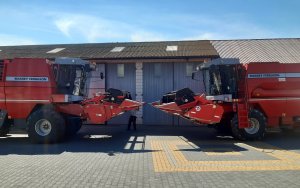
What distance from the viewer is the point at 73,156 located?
1058 centimetres

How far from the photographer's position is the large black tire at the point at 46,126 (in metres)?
13.3

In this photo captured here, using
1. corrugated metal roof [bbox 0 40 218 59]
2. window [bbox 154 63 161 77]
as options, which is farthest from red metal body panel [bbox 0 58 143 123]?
window [bbox 154 63 161 77]

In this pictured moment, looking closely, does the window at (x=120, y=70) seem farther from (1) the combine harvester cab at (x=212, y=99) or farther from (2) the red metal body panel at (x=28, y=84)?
(2) the red metal body panel at (x=28, y=84)

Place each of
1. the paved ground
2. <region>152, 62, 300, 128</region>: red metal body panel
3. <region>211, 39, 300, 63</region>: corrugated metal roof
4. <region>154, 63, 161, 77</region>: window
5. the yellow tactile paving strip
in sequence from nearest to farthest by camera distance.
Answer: the paved ground, the yellow tactile paving strip, <region>152, 62, 300, 128</region>: red metal body panel, <region>154, 63, 161, 77</region>: window, <region>211, 39, 300, 63</region>: corrugated metal roof

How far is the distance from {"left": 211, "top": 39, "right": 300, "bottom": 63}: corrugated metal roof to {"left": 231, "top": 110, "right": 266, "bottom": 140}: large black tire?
25.2 ft

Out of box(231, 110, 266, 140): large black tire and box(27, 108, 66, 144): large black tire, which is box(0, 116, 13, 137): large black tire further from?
box(231, 110, 266, 140): large black tire

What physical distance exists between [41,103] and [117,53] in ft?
25.9

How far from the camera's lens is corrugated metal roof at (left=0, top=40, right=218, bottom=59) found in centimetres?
1995

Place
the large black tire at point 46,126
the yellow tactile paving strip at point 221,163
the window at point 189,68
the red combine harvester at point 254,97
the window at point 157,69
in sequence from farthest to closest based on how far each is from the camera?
the window at point 157,69 → the window at point 189,68 → the red combine harvester at point 254,97 → the large black tire at point 46,126 → the yellow tactile paving strip at point 221,163

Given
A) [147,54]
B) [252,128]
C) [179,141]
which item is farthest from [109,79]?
[252,128]

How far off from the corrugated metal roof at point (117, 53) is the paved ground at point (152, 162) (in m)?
6.12

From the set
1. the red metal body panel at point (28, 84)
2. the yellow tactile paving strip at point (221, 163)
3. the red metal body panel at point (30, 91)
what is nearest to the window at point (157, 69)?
Answer: the red metal body panel at point (30, 91)

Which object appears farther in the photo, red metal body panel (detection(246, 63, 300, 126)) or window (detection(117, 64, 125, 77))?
window (detection(117, 64, 125, 77))

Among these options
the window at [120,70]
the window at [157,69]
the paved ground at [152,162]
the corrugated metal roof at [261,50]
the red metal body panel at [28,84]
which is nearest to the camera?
the paved ground at [152,162]
